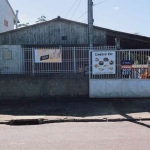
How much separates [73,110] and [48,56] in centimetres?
386

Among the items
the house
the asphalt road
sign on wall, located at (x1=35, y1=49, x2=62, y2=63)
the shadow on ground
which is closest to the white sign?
the shadow on ground

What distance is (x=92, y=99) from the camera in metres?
13.1

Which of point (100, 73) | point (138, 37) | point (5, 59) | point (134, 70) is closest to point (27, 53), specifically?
point (5, 59)

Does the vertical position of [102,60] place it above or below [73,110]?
above

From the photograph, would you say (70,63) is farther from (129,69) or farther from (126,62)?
(129,69)

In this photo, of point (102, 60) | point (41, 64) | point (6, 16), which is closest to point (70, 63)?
point (41, 64)

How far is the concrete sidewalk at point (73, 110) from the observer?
9.25 metres

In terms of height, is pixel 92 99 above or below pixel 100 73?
below

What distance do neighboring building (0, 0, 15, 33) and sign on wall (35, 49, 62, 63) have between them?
38.3ft

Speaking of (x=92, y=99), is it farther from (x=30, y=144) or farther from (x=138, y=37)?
(x=30, y=144)

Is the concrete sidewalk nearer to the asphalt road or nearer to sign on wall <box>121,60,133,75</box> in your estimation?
the asphalt road

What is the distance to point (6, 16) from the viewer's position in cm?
2612

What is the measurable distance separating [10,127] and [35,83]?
5.12 metres

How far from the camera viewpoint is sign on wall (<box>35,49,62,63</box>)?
533 inches
